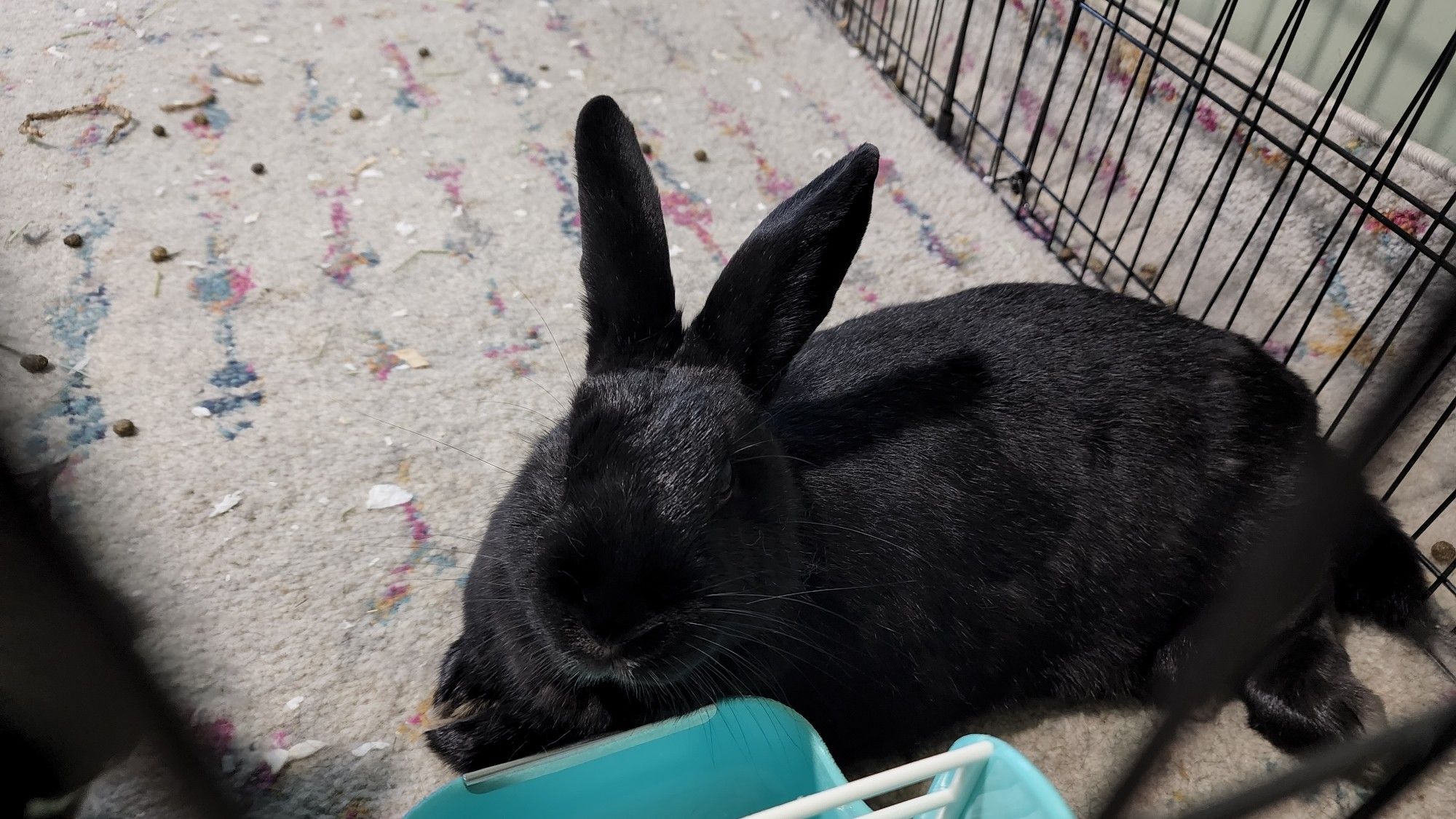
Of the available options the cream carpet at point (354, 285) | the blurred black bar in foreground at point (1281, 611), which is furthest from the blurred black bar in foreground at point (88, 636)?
the cream carpet at point (354, 285)

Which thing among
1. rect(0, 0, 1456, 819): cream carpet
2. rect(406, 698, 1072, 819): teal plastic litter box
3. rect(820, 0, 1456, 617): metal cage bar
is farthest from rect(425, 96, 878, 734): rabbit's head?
rect(820, 0, 1456, 617): metal cage bar

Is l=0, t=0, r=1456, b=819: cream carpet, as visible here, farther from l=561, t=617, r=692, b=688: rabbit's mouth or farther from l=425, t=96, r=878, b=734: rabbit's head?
l=561, t=617, r=692, b=688: rabbit's mouth

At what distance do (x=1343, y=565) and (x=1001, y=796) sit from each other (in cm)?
115

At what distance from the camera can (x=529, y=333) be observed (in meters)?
2.53

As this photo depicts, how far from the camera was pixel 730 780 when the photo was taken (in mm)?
1511

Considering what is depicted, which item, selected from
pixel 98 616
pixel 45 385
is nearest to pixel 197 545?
pixel 45 385

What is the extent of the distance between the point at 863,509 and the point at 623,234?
611 mm

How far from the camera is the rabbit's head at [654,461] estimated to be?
1.12 m

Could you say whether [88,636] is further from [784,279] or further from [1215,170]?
[1215,170]

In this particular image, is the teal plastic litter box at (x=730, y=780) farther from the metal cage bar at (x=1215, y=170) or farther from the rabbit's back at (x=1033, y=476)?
the metal cage bar at (x=1215, y=170)

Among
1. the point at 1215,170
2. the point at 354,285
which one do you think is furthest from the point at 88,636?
the point at 1215,170

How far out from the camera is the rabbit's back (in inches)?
61.7

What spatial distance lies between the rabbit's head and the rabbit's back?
229 mm

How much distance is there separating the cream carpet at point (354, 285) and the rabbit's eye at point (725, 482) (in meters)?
0.84
